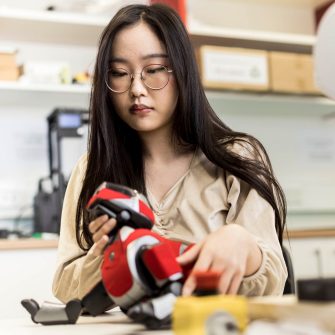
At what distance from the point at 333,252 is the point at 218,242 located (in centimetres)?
197

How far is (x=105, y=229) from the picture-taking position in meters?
0.74

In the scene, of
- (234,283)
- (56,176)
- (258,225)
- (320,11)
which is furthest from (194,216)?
(320,11)

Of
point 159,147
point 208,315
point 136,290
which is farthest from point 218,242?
point 159,147

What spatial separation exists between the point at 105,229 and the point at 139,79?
424mm

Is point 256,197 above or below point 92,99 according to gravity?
below

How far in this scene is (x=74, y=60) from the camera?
2.79m

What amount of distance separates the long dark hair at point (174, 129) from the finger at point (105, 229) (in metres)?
0.38

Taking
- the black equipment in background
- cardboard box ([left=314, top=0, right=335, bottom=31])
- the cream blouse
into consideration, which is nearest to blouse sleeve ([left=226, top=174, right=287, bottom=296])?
the cream blouse

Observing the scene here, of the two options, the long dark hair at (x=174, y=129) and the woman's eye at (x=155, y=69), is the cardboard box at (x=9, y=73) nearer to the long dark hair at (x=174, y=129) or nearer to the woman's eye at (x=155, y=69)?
the long dark hair at (x=174, y=129)

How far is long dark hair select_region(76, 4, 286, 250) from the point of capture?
1.14m

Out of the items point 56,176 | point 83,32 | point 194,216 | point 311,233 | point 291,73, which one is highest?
point 83,32

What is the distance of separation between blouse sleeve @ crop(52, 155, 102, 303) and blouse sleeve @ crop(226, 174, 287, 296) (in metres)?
0.24

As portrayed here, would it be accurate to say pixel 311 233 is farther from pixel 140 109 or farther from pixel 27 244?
pixel 140 109

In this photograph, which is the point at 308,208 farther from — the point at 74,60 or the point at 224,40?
the point at 74,60
